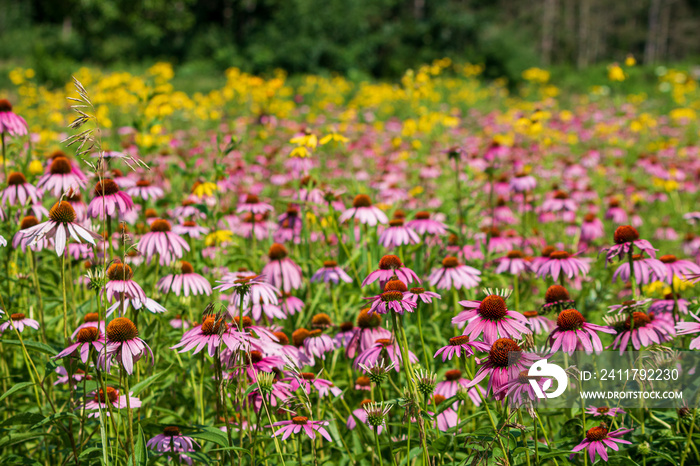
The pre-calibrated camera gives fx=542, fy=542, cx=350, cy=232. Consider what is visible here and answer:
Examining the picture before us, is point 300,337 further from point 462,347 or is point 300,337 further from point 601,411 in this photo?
point 601,411

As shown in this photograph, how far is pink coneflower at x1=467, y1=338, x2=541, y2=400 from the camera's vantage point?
1.16m

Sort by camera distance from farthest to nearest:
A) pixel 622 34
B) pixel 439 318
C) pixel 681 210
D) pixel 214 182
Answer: pixel 622 34, pixel 681 210, pixel 214 182, pixel 439 318

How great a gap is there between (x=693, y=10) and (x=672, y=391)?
54.5 m

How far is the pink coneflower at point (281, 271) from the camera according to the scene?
2.22m

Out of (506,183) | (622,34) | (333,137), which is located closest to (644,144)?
(506,183)

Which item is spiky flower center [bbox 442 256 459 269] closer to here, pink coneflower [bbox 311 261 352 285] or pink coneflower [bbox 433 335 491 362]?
pink coneflower [bbox 311 261 352 285]

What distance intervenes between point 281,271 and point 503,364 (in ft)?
4.10

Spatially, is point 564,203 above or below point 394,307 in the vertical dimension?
below

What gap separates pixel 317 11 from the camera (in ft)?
72.7

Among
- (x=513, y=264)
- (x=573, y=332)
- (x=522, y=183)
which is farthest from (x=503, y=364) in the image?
(x=522, y=183)

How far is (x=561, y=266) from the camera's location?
2057 millimetres

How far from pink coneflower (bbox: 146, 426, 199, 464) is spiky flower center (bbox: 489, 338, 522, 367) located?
0.82m

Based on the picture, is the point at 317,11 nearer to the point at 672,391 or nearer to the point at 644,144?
the point at 644,144

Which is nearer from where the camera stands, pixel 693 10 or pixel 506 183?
pixel 506 183
